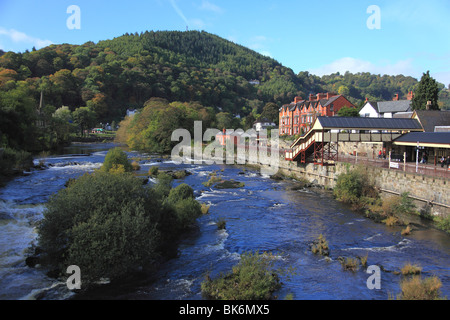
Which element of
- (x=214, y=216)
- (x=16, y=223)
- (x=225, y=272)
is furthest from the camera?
(x=214, y=216)

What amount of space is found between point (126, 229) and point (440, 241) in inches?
705

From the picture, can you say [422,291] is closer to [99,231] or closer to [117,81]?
[99,231]

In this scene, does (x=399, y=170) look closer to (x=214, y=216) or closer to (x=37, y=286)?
(x=214, y=216)

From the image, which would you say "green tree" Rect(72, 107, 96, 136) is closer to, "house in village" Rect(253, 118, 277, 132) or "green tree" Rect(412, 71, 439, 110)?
"house in village" Rect(253, 118, 277, 132)

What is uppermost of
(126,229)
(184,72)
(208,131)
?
(184,72)

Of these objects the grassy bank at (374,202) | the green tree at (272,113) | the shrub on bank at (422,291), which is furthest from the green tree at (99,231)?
the green tree at (272,113)

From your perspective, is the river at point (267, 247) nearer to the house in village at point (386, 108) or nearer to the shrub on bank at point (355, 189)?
the shrub on bank at point (355, 189)

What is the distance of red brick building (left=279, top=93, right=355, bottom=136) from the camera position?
65.4 metres

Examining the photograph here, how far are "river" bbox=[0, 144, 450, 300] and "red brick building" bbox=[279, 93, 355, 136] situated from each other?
3807 centimetres

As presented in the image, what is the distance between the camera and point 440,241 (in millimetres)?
18531

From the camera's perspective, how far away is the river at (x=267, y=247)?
12.8 m

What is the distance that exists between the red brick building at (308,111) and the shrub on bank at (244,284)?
4994cm
